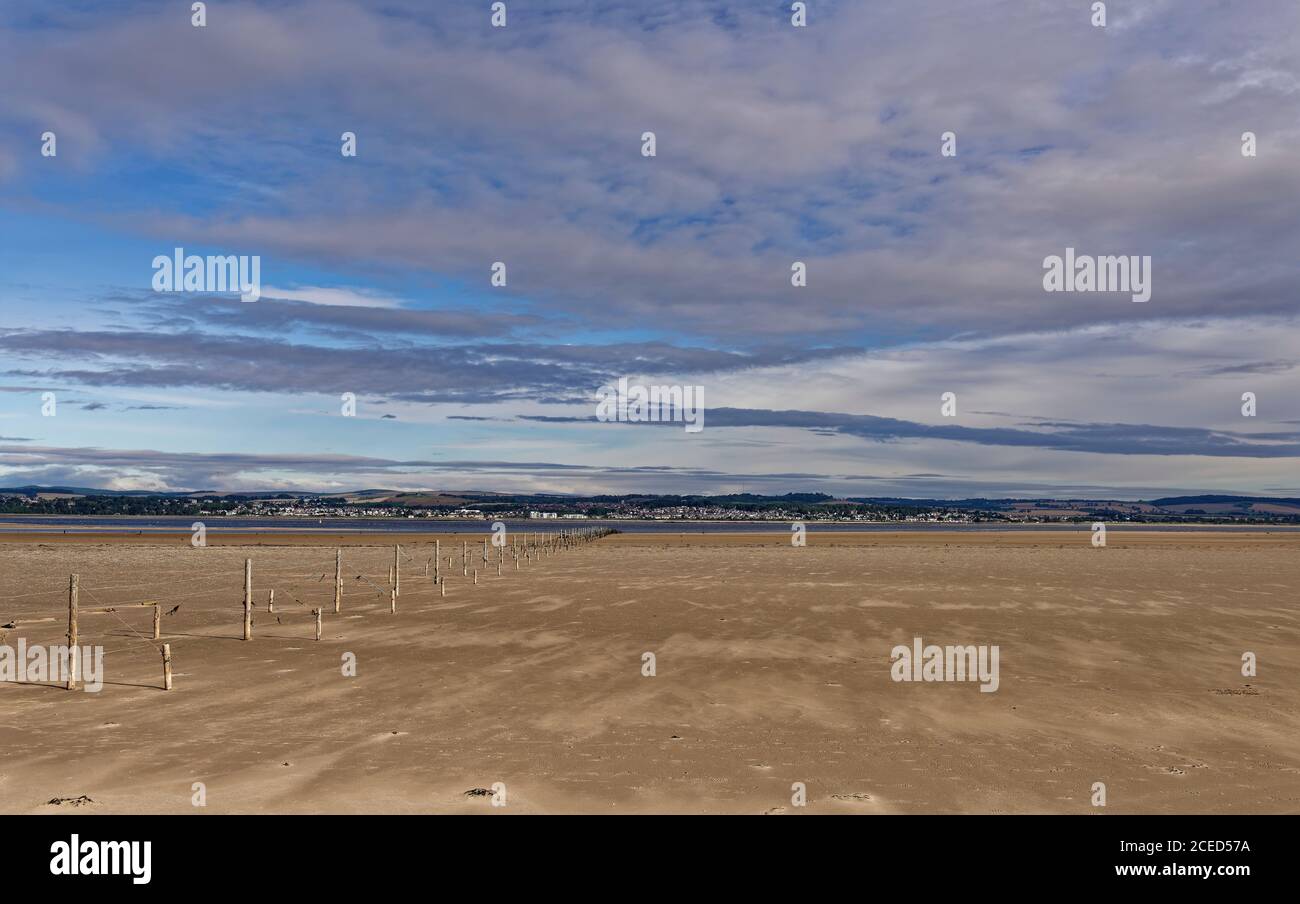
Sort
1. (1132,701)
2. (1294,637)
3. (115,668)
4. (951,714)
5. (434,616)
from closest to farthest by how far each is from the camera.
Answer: (951,714) < (1132,701) < (115,668) < (1294,637) < (434,616)

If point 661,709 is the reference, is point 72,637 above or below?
above

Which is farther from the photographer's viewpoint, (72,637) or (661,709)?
(72,637)

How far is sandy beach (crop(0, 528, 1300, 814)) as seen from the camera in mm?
11469

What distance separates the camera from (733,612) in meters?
31.3

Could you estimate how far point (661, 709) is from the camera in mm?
16344

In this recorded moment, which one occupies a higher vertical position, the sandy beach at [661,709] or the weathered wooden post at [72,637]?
the weathered wooden post at [72,637]

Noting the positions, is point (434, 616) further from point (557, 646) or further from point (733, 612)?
point (733, 612)

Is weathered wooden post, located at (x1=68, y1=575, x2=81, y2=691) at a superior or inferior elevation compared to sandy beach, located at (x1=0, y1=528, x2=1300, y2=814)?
superior

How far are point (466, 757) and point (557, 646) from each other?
1065 centimetres

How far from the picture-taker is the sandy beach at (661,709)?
1147 cm

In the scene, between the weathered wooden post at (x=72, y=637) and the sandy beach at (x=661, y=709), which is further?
the weathered wooden post at (x=72, y=637)

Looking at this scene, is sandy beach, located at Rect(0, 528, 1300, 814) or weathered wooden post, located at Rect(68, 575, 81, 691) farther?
weathered wooden post, located at Rect(68, 575, 81, 691)
